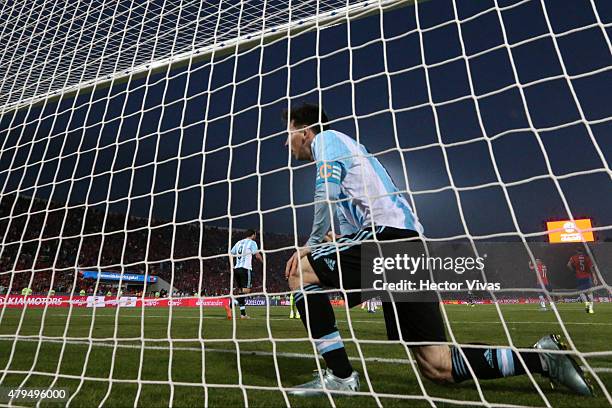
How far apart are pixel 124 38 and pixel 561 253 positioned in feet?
71.8

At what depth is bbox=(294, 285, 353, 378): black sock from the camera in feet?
7.24

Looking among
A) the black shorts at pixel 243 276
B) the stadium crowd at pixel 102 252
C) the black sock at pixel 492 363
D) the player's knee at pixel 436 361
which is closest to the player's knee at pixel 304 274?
the player's knee at pixel 436 361

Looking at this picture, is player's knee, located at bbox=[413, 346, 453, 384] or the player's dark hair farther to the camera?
the player's dark hair

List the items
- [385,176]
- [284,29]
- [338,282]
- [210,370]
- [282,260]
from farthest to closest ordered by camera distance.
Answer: [282,260]
[284,29]
[210,370]
[385,176]
[338,282]

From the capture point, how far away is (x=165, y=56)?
3941 mm

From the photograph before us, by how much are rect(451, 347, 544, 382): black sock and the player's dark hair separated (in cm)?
140

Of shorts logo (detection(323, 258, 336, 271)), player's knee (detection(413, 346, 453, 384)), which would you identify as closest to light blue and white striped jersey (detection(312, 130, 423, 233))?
shorts logo (detection(323, 258, 336, 271))

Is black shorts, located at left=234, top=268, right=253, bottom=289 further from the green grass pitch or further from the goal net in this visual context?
the green grass pitch

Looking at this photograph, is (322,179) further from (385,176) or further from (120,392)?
(120,392)

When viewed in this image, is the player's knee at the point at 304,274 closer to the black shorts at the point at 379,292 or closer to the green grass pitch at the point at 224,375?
the black shorts at the point at 379,292

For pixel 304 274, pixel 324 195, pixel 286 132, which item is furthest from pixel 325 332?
pixel 286 132

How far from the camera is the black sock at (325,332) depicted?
7.24 feet

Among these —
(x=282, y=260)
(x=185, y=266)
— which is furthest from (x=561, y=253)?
Result: (x=185, y=266)

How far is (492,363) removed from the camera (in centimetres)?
204
